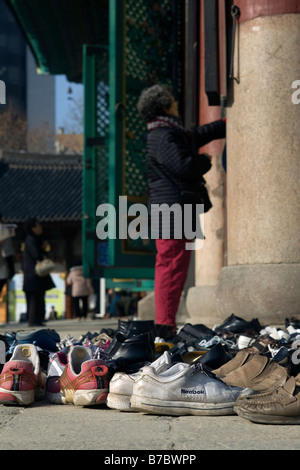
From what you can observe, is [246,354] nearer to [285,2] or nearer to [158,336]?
[158,336]

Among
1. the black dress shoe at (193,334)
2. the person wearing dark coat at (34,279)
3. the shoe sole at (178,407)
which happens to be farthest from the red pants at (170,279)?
the person wearing dark coat at (34,279)

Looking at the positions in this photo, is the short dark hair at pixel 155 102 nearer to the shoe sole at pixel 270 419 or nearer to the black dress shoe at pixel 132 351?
the black dress shoe at pixel 132 351

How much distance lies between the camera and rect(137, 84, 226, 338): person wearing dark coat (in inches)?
212

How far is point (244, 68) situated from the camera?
17.6 feet

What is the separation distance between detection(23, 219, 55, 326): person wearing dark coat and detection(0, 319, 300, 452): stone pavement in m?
7.40

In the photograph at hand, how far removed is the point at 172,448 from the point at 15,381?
1.16 metres

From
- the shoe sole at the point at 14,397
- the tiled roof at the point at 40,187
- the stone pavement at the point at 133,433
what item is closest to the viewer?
the stone pavement at the point at 133,433

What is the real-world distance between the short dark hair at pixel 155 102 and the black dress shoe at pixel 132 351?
2.54 metres

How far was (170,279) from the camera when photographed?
17.8 feet

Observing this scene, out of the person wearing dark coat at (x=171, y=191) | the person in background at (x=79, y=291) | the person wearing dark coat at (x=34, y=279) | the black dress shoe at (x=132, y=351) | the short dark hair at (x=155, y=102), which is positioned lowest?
the person in background at (x=79, y=291)

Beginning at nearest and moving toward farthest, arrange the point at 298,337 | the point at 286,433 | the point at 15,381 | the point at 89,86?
the point at 286,433 → the point at 15,381 → the point at 298,337 → the point at 89,86

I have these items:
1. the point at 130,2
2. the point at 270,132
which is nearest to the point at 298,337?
the point at 270,132

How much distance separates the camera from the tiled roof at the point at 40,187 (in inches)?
1207

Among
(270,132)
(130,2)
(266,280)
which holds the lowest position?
(266,280)
